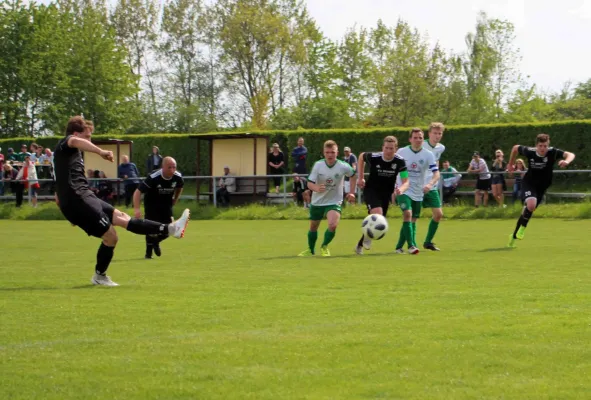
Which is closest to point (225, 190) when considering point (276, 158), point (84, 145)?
point (276, 158)

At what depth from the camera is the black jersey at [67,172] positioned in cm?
1059

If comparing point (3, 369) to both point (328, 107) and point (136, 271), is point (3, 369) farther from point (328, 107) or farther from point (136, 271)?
point (328, 107)

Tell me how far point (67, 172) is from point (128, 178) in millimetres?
20444

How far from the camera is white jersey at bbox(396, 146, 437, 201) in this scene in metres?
16.2

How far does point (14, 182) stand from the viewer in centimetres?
3253

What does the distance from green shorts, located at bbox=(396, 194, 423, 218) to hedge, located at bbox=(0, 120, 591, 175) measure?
756 inches

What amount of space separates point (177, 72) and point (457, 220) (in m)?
51.4

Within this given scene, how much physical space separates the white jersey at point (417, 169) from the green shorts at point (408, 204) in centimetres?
9

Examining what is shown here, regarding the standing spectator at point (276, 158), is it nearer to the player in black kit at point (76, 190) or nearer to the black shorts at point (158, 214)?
the black shorts at point (158, 214)

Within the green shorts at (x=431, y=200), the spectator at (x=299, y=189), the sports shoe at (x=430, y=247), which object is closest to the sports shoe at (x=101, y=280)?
the sports shoe at (x=430, y=247)

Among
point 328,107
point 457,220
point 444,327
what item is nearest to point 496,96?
point 328,107

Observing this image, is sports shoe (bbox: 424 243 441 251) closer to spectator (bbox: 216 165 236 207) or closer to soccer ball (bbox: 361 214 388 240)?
soccer ball (bbox: 361 214 388 240)

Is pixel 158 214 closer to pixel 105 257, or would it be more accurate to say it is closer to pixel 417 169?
pixel 417 169

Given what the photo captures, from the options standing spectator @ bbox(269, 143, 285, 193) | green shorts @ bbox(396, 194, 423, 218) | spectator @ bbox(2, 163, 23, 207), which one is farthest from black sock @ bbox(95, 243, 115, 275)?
spectator @ bbox(2, 163, 23, 207)
